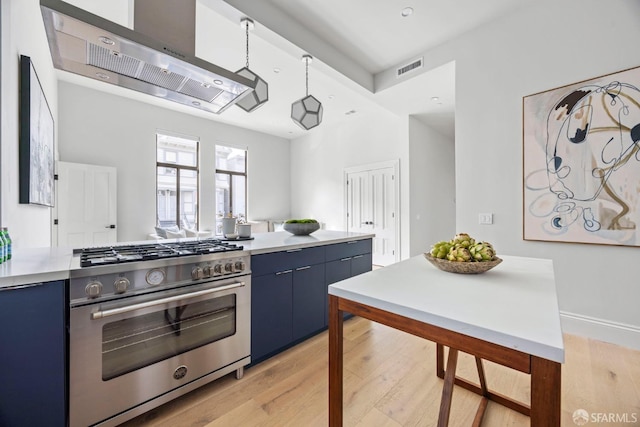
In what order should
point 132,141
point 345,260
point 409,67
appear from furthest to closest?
point 132,141, point 409,67, point 345,260

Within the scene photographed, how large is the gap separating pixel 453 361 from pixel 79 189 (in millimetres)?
5616

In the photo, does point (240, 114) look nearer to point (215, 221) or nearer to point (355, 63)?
point (215, 221)

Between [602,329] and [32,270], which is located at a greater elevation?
[32,270]

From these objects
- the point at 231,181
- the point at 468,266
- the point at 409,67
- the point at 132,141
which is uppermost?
the point at 409,67

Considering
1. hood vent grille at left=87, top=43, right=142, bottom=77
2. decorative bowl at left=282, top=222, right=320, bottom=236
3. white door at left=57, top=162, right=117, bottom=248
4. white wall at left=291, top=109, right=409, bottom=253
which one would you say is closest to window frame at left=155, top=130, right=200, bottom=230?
white door at left=57, top=162, right=117, bottom=248

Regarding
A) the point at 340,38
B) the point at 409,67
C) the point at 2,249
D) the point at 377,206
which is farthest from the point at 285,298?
the point at 377,206

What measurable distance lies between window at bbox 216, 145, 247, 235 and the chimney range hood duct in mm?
4616

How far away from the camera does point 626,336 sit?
2.18 metres

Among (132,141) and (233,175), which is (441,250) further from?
(233,175)

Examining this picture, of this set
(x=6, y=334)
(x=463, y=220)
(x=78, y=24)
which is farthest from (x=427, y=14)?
(x=6, y=334)

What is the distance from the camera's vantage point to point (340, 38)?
126 inches

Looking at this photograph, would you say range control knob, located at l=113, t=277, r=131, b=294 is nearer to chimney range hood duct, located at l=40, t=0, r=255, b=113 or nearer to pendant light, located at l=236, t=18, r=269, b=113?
chimney range hood duct, located at l=40, t=0, r=255, b=113

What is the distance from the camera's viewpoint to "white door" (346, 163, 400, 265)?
17.7 ft

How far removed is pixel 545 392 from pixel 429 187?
17.3 ft
